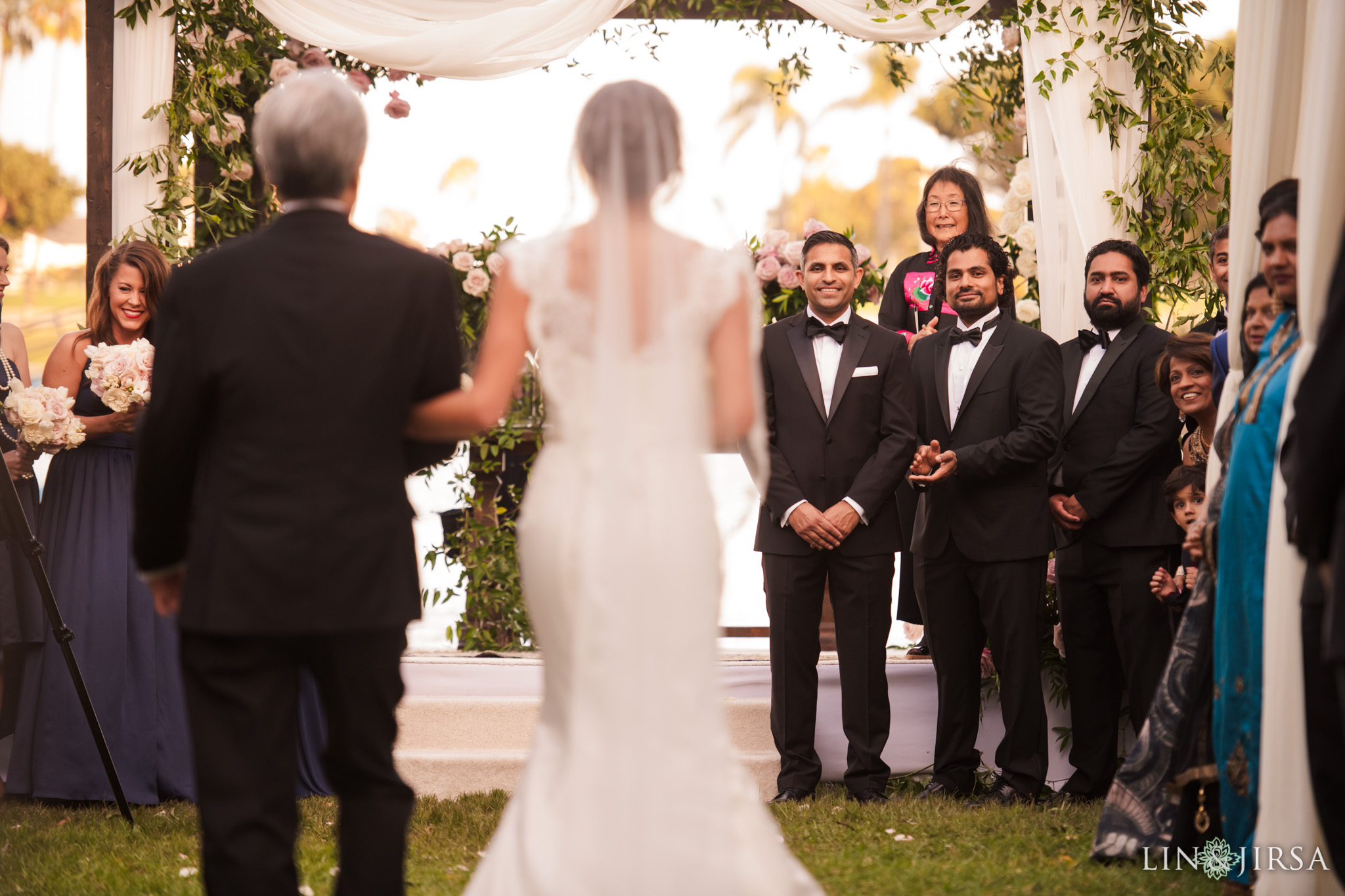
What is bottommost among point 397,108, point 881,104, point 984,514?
point 984,514

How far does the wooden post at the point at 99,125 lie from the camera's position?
→ 5555 mm

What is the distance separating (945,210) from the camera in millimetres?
5598

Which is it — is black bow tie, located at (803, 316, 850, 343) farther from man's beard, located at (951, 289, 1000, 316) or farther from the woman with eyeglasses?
→ the woman with eyeglasses

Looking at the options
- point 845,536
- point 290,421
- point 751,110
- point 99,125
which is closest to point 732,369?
point 290,421

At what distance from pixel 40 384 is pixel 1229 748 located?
14.3 feet

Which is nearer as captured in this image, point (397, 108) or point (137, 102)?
point (137, 102)

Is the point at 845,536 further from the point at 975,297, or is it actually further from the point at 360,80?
the point at 360,80

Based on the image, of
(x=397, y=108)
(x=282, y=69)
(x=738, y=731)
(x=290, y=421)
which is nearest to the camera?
(x=290, y=421)

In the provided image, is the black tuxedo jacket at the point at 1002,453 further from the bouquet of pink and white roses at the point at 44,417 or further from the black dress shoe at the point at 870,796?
the bouquet of pink and white roses at the point at 44,417

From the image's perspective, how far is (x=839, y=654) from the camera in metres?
4.72

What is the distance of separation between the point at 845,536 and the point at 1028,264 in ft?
6.48

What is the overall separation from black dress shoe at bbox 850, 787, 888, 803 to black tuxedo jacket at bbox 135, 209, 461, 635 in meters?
2.84

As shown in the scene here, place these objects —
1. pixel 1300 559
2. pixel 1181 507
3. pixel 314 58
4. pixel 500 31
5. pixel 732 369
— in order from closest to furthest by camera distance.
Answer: pixel 732 369
pixel 1300 559
pixel 1181 507
pixel 500 31
pixel 314 58

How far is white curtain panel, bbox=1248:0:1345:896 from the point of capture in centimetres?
282
